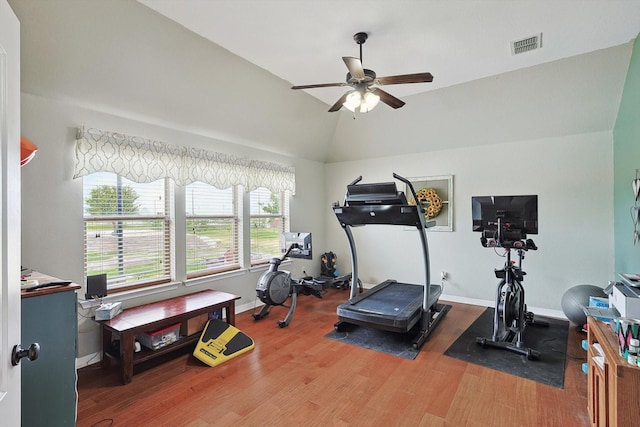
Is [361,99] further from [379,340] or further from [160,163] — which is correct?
[379,340]

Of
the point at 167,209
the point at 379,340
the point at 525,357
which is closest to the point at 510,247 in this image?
the point at 525,357

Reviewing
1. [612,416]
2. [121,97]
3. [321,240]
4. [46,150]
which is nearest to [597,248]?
[612,416]

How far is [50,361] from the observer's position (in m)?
1.92

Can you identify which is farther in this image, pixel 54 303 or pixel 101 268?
pixel 101 268

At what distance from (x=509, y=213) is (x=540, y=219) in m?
1.48

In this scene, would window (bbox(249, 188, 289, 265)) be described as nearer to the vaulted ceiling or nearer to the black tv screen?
the vaulted ceiling

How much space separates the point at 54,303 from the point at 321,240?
4933 mm

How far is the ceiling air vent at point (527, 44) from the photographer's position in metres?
3.13

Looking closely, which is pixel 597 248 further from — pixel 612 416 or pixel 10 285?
pixel 10 285

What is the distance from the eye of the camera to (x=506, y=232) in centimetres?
348

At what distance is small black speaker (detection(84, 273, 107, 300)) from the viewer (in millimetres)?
3051

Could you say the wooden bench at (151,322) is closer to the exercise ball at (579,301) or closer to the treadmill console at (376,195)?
the treadmill console at (376,195)

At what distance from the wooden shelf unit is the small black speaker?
3925mm

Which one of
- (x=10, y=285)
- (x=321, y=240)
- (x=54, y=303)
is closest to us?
(x=10, y=285)
